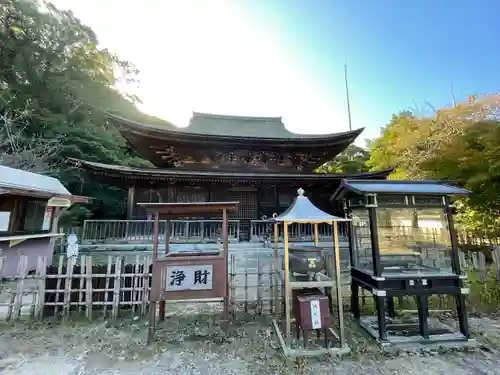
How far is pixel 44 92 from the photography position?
55.7 ft

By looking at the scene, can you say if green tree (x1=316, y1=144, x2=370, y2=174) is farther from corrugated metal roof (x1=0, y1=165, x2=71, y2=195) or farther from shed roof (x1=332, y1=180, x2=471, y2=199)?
corrugated metal roof (x1=0, y1=165, x2=71, y2=195)

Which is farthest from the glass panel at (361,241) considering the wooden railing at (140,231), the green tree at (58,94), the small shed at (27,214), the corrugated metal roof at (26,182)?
the green tree at (58,94)

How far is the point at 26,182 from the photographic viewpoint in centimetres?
728

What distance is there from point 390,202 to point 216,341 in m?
3.73

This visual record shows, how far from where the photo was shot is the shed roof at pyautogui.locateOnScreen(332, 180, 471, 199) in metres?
3.99

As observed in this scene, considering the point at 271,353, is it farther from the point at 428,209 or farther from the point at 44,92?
the point at 44,92

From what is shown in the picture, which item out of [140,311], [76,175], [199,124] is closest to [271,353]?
[140,311]

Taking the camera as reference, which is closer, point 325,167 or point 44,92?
point 44,92

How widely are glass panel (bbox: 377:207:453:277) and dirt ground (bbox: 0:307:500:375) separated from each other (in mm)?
1236

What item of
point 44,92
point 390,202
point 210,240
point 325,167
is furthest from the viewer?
point 325,167

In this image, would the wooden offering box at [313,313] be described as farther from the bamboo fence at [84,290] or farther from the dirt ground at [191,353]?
the bamboo fence at [84,290]

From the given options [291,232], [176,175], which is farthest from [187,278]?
[291,232]

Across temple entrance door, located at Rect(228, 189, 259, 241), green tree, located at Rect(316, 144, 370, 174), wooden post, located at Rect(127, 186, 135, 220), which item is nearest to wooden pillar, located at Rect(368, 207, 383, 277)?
temple entrance door, located at Rect(228, 189, 259, 241)

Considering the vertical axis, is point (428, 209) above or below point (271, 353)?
above
